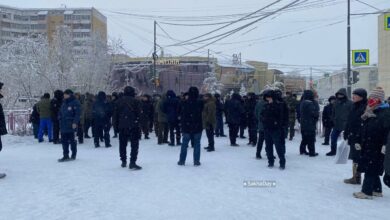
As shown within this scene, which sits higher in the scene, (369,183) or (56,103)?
(56,103)

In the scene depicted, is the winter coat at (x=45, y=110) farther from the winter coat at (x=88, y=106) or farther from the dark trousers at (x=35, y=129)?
the dark trousers at (x=35, y=129)

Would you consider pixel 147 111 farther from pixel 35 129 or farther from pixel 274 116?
pixel 274 116

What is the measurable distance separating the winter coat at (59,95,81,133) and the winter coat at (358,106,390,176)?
22.7 feet

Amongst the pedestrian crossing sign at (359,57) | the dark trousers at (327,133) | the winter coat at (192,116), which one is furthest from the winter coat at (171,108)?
the pedestrian crossing sign at (359,57)

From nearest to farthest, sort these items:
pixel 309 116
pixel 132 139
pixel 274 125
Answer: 1. pixel 132 139
2. pixel 274 125
3. pixel 309 116

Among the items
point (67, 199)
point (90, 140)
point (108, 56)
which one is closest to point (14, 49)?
point (108, 56)

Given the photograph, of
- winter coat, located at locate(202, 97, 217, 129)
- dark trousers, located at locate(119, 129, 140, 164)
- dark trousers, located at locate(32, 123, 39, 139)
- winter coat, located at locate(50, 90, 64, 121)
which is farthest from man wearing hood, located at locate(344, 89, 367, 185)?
dark trousers, located at locate(32, 123, 39, 139)

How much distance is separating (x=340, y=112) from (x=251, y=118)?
12.9 ft

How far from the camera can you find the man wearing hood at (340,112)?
1137 centimetres

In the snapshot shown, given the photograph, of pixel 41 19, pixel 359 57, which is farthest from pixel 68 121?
pixel 41 19

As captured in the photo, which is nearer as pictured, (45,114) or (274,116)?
(274,116)

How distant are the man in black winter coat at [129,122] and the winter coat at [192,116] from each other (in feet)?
3.69

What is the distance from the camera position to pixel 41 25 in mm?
94062

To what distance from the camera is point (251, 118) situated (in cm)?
1491
